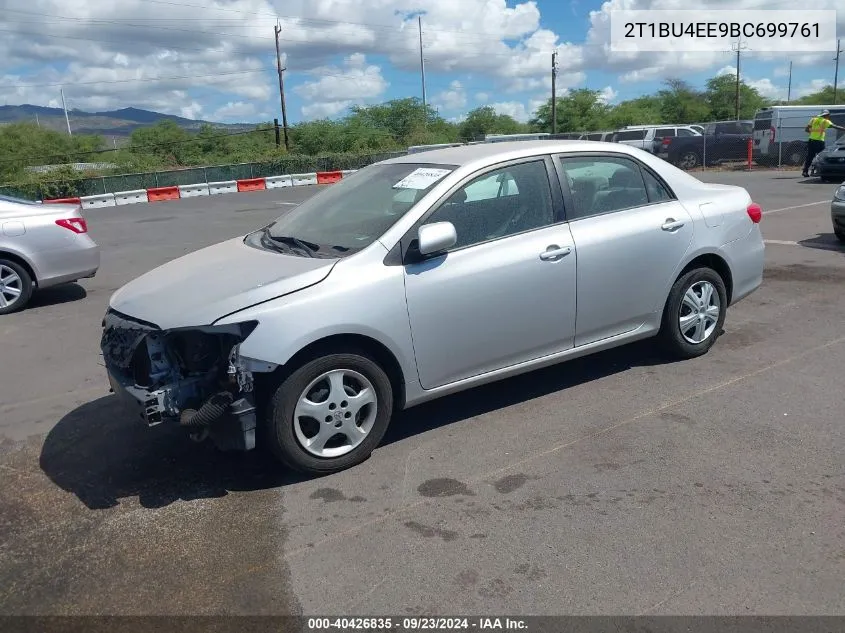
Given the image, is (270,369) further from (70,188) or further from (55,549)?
(70,188)

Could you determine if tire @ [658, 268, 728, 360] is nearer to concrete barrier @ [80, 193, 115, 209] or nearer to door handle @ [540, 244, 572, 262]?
door handle @ [540, 244, 572, 262]

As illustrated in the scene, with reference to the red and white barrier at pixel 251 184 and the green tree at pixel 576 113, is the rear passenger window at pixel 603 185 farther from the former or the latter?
the green tree at pixel 576 113

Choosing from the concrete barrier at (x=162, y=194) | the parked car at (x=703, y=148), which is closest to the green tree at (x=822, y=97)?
the parked car at (x=703, y=148)

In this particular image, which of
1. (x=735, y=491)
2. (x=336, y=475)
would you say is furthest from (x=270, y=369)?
(x=735, y=491)

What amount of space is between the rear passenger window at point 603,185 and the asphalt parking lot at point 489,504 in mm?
1219

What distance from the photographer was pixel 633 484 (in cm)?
376

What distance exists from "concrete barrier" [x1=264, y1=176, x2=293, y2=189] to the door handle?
89.5ft

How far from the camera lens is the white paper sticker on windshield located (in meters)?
4.52

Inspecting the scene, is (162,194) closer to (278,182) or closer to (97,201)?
(97,201)

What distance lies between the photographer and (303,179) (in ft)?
104

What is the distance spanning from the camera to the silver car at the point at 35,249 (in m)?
8.27

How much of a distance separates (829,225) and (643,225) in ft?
27.5

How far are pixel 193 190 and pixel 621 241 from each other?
26.2 meters

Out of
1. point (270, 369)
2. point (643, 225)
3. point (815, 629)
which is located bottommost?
point (815, 629)
